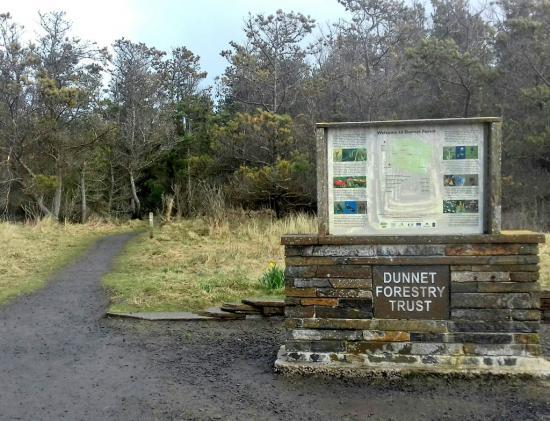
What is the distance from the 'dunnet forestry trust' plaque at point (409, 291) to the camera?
4.63 m

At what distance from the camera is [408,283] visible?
4.68m

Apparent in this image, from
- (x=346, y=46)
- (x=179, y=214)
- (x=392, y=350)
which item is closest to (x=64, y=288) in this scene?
(x=392, y=350)

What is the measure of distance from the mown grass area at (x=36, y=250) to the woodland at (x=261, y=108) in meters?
3.06

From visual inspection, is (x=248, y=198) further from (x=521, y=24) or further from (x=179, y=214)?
(x=521, y=24)

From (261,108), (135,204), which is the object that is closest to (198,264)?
(261,108)

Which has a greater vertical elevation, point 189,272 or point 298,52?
point 298,52

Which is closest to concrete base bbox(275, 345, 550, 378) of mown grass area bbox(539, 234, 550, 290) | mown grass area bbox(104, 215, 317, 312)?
mown grass area bbox(104, 215, 317, 312)

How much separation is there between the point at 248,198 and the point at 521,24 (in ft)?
40.6

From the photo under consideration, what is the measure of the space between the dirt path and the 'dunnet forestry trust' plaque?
0.52 m

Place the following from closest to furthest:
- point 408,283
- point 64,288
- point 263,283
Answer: point 408,283 < point 263,283 < point 64,288

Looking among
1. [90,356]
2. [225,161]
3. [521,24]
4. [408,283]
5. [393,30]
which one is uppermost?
[393,30]

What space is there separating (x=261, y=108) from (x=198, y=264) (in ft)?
55.1

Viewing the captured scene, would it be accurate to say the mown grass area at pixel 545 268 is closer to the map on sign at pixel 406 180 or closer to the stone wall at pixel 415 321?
the stone wall at pixel 415 321

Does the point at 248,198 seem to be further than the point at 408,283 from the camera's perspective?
Yes
